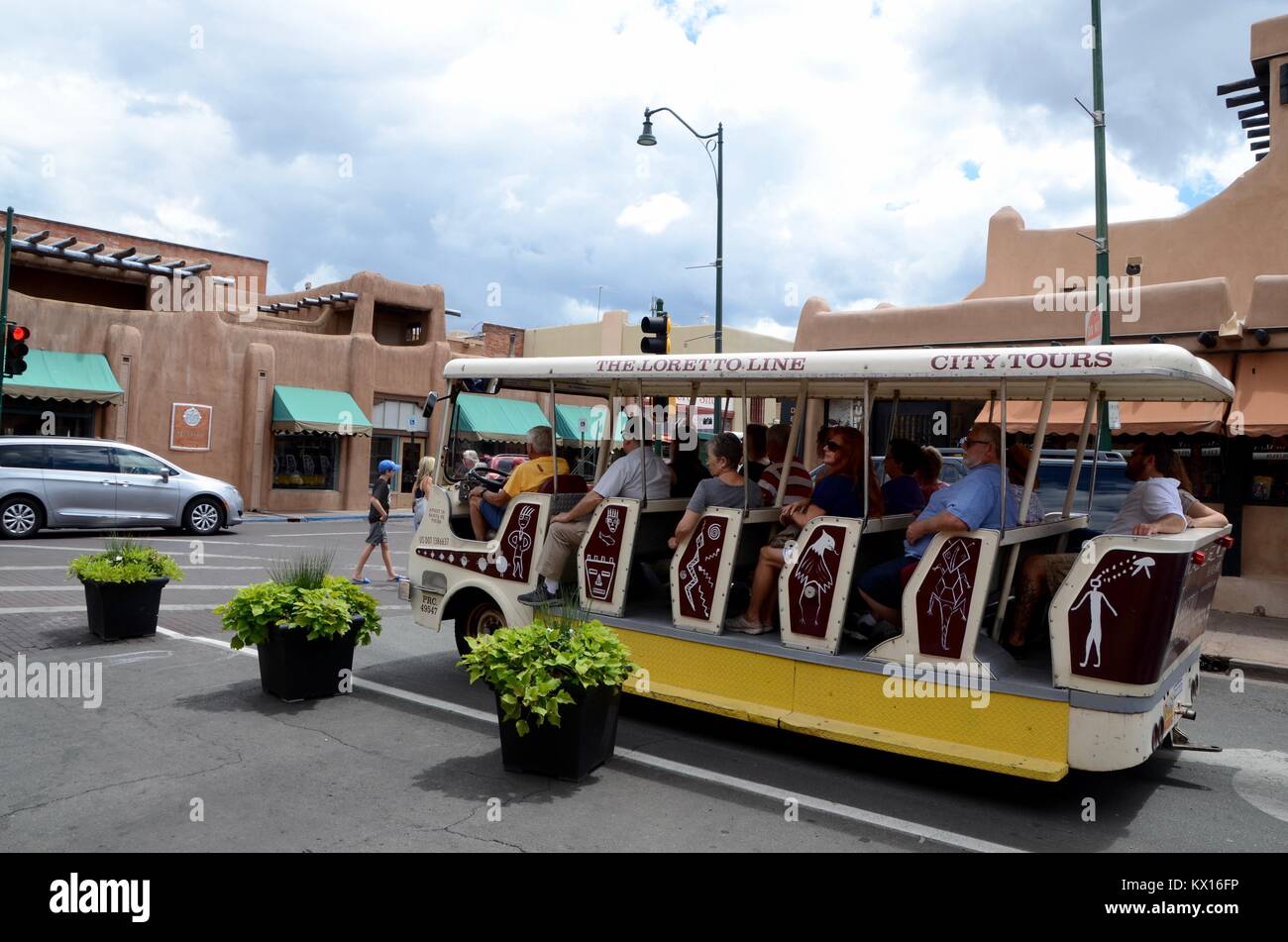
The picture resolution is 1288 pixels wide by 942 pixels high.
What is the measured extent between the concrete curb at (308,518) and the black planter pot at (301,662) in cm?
1748

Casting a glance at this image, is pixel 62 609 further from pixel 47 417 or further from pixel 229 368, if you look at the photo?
pixel 229 368

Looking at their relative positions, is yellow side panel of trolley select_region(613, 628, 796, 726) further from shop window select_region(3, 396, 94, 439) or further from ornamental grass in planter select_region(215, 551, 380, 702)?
shop window select_region(3, 396, 94, 439)

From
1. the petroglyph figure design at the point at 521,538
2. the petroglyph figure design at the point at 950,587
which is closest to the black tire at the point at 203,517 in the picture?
the petroglyph figure design at the point at 521,538

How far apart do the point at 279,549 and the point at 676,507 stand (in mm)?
11870

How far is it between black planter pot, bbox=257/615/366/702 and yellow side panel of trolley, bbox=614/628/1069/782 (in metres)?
2.07

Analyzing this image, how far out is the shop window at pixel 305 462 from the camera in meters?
26.7

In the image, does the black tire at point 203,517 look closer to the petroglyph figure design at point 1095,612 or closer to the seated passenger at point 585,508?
the seated passenger at point 585,508

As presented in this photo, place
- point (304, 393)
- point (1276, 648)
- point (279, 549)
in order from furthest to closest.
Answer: point (304, 393)
point (279, 549)
point (1276, 648)

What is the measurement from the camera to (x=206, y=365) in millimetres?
25188

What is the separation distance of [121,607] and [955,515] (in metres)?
7.14

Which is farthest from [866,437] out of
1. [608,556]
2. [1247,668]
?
[1247,668]

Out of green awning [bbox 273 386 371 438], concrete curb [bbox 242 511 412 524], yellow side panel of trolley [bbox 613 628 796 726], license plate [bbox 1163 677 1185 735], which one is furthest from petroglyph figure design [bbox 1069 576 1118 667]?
green awning [bbox 273 386 371 438]
